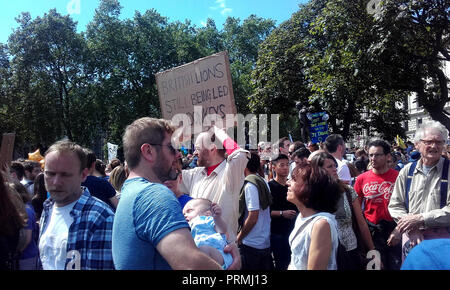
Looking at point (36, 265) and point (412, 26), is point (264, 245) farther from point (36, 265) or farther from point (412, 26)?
point (412, 26)

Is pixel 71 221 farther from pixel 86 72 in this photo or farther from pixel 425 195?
pixel 86 72

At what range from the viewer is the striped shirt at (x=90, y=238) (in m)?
2.11

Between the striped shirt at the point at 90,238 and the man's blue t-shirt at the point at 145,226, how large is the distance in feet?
1.71

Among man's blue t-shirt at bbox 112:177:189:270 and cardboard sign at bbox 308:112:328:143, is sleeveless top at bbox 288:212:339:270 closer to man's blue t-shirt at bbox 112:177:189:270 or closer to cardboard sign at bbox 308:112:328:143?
man's blue t-shirt at bbox 112:177:189:270

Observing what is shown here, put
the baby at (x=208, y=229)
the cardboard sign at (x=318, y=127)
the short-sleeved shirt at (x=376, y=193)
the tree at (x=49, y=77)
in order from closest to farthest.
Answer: the baby at (x=208, y=229) → the short-sleeved shirt at (x=376, y=193) → the cardboard sign at (x=318, y=127) → the tree at (x=49, y=77)

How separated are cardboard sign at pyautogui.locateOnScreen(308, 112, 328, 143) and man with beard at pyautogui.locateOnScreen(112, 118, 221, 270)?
875 centimetres

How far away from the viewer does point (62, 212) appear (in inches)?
95.2

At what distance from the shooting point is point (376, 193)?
4.27 m

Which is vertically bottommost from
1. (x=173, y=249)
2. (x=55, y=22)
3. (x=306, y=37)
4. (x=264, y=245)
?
(x=264, y=245)

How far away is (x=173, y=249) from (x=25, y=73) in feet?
106

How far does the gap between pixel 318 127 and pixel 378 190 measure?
20.3 feet

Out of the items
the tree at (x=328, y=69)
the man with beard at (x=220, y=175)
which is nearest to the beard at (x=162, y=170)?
the man with beard at (x=220, y=175)

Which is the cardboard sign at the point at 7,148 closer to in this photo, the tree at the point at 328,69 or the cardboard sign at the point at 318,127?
the cardboard sign at the point at 318,127
